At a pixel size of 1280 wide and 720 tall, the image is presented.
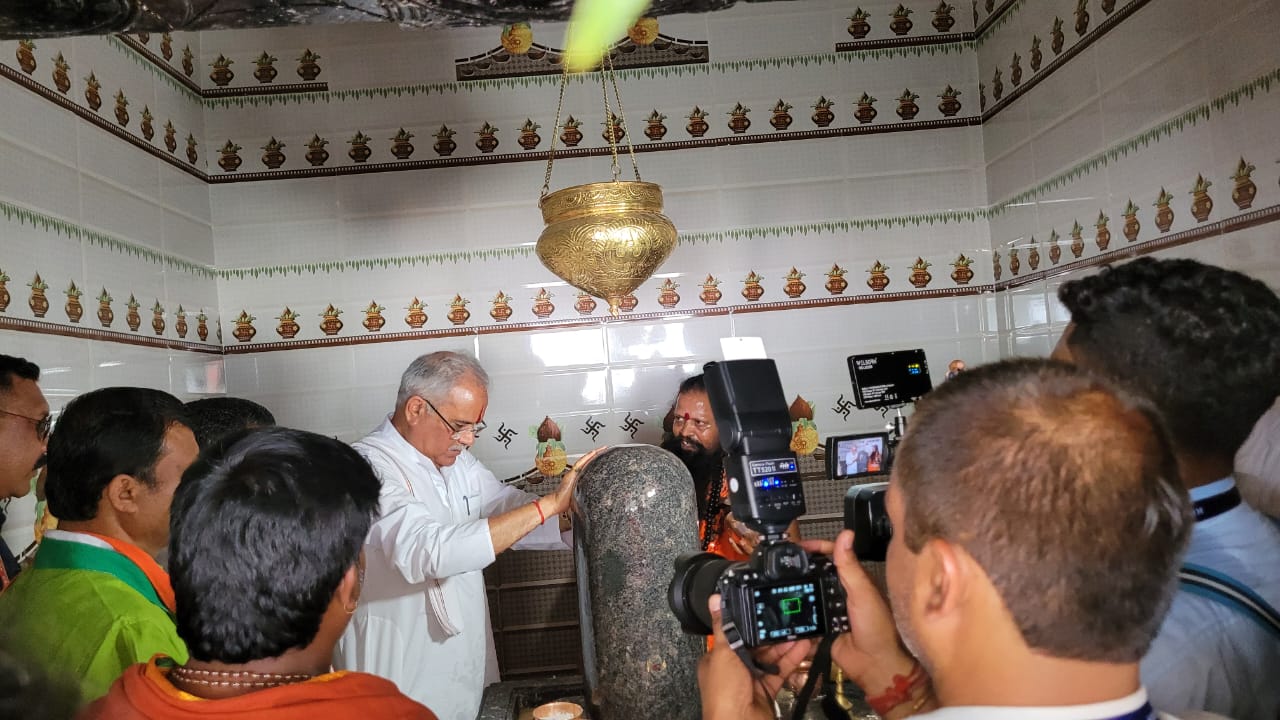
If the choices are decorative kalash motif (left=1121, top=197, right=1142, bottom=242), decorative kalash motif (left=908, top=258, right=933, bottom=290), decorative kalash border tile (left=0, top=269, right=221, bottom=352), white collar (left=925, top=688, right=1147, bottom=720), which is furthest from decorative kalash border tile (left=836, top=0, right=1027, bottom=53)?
white collar (left=925, top=688, right=1147, bottom=720)

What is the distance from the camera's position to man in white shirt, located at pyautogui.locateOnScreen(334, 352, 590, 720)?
2553 millimetres

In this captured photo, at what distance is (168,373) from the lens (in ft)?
12.5

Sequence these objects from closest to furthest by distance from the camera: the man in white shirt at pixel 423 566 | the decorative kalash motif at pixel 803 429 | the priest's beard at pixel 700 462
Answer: the man in white shirt at pixel 423 566
the priest's beard at pixel 700 462
the decorative kalash motif at pixel 803 429

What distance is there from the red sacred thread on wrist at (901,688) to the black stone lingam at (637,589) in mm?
548

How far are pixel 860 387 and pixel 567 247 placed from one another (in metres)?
0.98

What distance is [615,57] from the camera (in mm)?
4398

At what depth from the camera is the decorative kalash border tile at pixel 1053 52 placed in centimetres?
332

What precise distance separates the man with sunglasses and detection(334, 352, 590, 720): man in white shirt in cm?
78

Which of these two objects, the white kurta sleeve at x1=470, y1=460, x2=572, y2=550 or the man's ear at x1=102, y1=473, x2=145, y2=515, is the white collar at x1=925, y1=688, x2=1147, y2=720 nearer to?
the man's ear at x1=102, y1=473, x2=145, y2=515

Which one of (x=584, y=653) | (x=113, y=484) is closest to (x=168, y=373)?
(x=113, y=484)

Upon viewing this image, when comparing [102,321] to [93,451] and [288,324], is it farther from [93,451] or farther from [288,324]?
Answer: [93,451]

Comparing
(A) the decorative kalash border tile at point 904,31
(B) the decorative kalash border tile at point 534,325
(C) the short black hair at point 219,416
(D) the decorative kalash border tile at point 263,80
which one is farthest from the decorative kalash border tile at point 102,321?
(A) the decorative kalash border tile at point 904,31

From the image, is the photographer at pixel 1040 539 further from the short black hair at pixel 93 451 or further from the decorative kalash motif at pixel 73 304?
the decorative kalash motif at pixel 73 304

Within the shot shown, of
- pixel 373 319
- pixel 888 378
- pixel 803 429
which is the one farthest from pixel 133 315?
pixel 888 378
